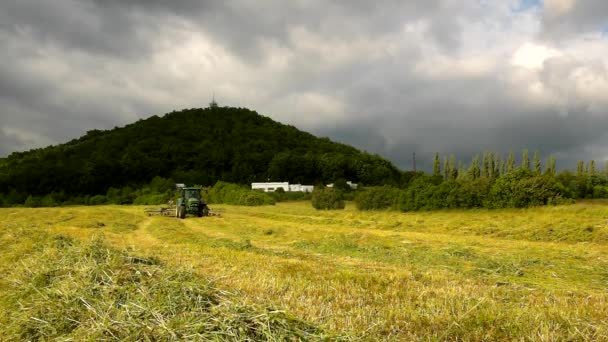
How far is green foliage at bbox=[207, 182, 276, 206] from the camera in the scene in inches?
2093

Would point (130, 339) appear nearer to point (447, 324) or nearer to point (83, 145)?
point (447, 324)

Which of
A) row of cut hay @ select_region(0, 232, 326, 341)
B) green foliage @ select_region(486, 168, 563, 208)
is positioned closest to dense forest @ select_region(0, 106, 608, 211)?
green foliage @ select_region(486, 168, 563, 208)

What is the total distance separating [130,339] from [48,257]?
16.6 feet

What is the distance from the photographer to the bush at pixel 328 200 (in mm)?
44744

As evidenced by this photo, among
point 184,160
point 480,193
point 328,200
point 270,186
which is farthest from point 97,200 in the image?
point 480,193

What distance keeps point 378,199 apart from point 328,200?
8.96 meters

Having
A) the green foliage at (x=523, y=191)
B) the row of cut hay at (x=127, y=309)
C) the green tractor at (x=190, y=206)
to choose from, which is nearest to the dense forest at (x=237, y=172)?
the green foliage at (x=523, y=191)

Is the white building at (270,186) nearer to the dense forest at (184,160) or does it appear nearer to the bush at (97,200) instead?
the dense forest at (184,160)

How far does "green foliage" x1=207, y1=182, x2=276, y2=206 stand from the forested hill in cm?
2142

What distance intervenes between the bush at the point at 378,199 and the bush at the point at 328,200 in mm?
6243

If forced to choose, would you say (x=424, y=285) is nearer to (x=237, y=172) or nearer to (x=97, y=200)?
(x=97, y=200)

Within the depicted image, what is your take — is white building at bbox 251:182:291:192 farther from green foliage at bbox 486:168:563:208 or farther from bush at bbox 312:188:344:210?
green foliage at bbox 486:168:563:208

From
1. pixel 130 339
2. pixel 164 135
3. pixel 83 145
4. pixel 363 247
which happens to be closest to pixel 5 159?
pixel 83 145

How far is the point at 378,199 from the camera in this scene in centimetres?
3706
